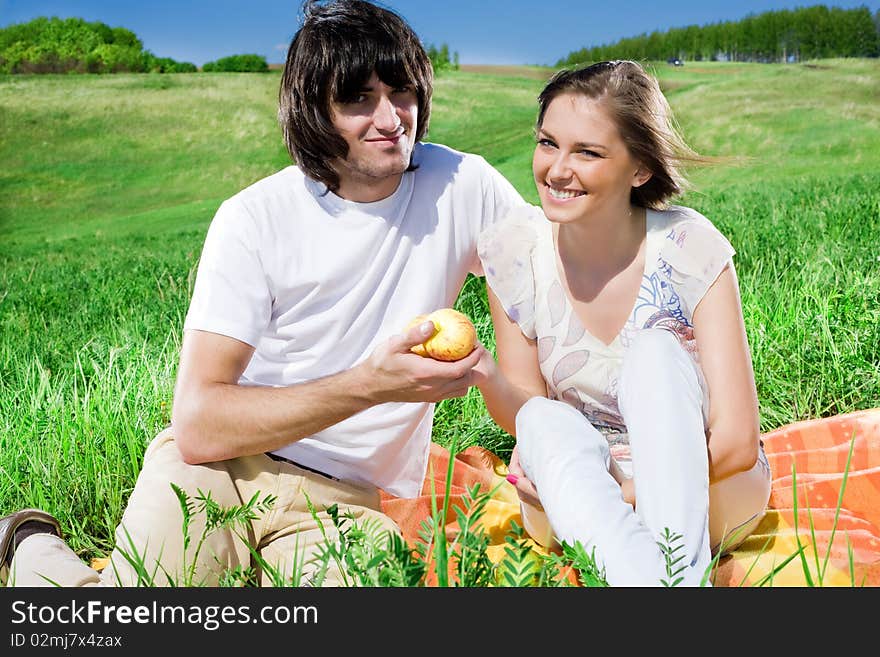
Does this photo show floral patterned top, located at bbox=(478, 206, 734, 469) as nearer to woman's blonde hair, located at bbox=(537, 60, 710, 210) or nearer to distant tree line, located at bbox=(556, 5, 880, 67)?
woman's blonde hair, located at bbox=(537, 60, 710, 210)

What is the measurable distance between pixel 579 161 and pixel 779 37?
25487 mm

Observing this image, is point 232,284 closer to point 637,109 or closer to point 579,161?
point 579,161

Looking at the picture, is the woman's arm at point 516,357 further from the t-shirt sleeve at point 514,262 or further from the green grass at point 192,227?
the green grass at point 192,227

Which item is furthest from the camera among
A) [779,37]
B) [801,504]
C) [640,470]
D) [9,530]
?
[779,37]

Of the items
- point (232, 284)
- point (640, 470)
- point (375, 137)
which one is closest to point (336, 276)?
point (232, 284)

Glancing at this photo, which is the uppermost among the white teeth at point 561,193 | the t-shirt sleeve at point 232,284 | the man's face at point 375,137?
the man's face at point 375,137

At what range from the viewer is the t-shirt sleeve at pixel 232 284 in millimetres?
2627

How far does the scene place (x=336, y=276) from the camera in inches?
109

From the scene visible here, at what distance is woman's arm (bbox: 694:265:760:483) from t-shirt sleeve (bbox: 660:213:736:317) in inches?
1.2

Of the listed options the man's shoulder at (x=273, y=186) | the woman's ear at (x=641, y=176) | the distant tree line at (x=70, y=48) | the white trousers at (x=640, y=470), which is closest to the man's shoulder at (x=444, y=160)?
the man's shoulder at (x=273, y=186)

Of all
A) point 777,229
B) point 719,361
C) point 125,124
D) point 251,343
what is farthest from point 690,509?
point 125,124

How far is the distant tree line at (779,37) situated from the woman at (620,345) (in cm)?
2371

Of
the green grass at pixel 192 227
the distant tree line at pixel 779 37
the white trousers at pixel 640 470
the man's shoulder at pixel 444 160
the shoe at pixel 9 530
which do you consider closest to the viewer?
the white trousers at pixel 640 470

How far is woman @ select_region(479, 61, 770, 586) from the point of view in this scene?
7.19 ft
